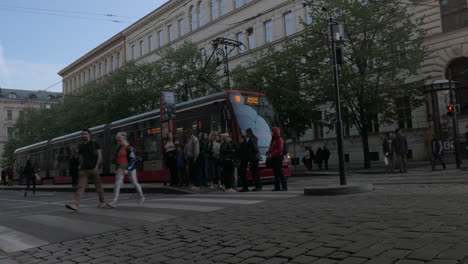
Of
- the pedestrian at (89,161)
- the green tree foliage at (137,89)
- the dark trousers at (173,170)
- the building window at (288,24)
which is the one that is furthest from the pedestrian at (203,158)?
the building window at (288,24)

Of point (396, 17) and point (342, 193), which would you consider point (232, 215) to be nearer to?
point (342, 193)

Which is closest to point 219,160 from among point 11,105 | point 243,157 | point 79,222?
point 243,157

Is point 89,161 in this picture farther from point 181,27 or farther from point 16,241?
point 181,27

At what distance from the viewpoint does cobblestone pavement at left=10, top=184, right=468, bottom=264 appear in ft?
11.8

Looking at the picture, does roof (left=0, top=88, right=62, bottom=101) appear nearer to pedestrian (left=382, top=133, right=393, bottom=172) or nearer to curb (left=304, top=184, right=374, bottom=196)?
pedestrian (left=382, top=133, right=393, bottom=172)

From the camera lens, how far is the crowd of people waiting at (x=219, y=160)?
34.2 ft

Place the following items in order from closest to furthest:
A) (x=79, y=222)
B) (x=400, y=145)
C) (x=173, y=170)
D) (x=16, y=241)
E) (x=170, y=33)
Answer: (x=16, y=241)
(x=79, y=222)
(x=173, y=170)
(x=400, y=145)
(x=170, y=33)

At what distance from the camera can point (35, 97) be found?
322 ft

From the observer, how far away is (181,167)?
42.1 feet

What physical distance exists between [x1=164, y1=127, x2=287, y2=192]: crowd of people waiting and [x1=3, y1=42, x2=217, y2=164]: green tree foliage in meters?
16.9

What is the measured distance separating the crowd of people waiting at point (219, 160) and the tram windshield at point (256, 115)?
1873 millimetres

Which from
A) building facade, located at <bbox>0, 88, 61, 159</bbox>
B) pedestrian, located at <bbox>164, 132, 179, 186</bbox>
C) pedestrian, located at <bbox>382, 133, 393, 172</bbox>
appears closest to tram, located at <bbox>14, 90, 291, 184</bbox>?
pedestrian, located at <bbox>164, 132, 179, 186</bbox>

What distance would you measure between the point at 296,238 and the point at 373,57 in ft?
60.7

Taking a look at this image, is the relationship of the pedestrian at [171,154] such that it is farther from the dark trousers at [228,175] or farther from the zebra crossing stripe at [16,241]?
the zebra crossing stripe at [16,241]
